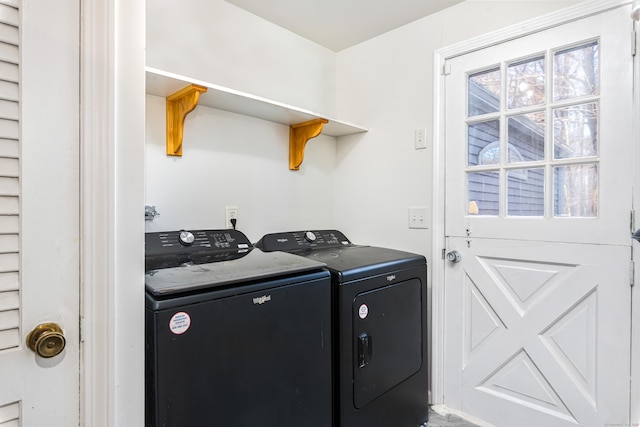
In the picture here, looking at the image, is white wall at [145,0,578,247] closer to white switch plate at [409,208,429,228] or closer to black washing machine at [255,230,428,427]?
white switch plate at [409,208,429,228]

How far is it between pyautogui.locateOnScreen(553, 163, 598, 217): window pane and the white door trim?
177 centimetres

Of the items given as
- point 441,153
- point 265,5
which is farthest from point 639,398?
point 265,5

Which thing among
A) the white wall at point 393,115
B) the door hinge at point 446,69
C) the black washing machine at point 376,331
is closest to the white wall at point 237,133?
the white wall at point 393,115

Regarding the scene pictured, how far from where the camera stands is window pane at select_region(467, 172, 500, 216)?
184cm

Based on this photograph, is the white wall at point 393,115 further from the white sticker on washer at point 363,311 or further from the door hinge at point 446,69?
the white sticker on washer at point 363,311

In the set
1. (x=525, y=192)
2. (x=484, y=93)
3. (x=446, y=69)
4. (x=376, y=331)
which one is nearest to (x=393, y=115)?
(x=446, y=69)

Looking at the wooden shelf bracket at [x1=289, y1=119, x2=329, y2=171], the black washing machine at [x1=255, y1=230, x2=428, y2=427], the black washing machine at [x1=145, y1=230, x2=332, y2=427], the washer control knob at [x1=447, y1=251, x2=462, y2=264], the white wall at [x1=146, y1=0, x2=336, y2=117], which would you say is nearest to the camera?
the black washing machine at [x1=145, y1=230, x2=332, y2=427]

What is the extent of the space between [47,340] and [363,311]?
1.10 metres

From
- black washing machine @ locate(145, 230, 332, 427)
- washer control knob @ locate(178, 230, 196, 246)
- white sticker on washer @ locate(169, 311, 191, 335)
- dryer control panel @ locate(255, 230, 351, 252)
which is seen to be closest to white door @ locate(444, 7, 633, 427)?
dryer control panel @ locate(255, 230, 351, 252)

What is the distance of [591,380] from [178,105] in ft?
7.56

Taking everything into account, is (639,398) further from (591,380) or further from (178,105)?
(178,105)

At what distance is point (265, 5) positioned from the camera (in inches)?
76.1

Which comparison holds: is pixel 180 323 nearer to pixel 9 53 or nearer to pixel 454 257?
pixel 9 53

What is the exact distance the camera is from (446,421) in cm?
188
